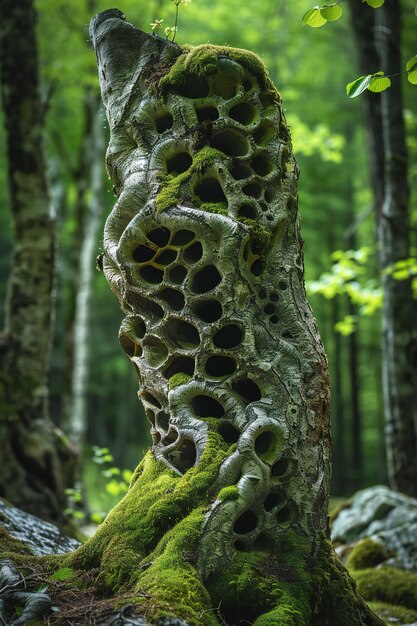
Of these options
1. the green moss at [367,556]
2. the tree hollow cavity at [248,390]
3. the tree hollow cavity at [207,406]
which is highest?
the tree hollow cavity at [248,390]

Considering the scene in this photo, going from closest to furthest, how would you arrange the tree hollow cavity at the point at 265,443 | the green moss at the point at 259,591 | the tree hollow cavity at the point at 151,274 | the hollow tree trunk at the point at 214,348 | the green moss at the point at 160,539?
the green moss at the point at 160,539 → the green moss at the point at 259,591 → the hollow tree trunk at the point at 214,348 → the tree hollow cavity at the point at 265,443 → the tree hollow cavity at the point at 151,274

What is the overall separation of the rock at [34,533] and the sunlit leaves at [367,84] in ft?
12.5

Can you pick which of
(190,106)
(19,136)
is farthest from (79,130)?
(190,106)

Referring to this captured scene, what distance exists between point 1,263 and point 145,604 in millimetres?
24168

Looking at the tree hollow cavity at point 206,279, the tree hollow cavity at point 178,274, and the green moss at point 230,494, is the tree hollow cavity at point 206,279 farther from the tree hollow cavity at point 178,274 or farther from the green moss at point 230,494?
the green moss at point 230,494

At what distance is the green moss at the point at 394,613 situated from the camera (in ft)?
17.3

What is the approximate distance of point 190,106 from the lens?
4.83 meters

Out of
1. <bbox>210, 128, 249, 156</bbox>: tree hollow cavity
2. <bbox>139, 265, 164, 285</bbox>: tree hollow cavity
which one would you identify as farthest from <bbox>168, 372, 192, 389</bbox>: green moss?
<bbox>210, 128, 249, 156</bbox>: tree hollow cavity

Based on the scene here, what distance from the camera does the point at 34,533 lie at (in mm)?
5289

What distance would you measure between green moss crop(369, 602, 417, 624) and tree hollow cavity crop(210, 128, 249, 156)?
389 centimetres

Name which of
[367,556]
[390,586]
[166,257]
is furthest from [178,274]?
[367,556]

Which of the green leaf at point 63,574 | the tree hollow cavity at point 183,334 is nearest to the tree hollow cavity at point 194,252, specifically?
the tree hollow cavity at point 183,334

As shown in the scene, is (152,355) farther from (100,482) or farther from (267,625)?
(100,482)

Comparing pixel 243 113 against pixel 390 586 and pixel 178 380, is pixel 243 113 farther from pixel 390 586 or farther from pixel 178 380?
pixel 390 586
